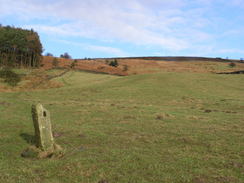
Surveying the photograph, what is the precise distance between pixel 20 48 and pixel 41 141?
258 ft

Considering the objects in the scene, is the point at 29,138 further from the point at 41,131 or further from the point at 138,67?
the point at 138,67

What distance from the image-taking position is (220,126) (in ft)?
47.8

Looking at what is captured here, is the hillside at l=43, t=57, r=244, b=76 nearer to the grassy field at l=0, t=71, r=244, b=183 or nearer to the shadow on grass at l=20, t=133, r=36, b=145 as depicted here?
the grassy field at l=0, t=71, r=244, b=183

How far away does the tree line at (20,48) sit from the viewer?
76.1 m

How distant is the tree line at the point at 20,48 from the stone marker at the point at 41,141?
238ft

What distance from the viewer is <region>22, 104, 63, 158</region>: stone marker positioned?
878 cm

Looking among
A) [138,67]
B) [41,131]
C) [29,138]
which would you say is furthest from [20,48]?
[41,131]

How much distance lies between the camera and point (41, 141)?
8.92 meters

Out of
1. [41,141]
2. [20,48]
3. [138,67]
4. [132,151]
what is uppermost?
[20,48]

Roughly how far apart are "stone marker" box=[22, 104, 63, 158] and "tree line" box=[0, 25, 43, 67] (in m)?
72.7

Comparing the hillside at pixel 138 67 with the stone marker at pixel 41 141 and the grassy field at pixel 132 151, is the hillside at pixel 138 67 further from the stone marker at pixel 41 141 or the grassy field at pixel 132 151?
the stone marker at pixel 41 141

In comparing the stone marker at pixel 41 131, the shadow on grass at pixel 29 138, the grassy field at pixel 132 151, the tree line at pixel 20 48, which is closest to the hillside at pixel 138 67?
the tree line at pixel 20 48

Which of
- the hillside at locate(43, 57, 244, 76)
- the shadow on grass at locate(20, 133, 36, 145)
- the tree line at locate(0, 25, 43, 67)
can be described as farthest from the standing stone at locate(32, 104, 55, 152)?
the tree line at locate(0, 25, 43, 67)

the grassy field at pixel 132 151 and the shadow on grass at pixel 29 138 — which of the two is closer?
the grassy field at pixel 132 151
